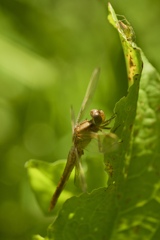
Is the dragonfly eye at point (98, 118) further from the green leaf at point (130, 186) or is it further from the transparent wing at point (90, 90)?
the green leaf at point (130, 186)

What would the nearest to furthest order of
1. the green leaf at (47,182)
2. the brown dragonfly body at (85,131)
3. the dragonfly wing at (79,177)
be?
the dragonfly wing at (79,177) → the green leaf at (47,182) → the brown dragonfly body at (85,131)

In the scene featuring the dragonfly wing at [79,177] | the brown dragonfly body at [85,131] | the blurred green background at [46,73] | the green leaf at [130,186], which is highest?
the green leaf at [130,186]

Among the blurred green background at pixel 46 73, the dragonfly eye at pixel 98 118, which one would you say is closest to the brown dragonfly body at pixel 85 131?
the dragonfly eye at pixel 98 118

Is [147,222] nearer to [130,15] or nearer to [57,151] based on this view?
[57,151]

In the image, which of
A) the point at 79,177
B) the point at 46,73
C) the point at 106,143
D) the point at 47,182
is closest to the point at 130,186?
the point at 106,143

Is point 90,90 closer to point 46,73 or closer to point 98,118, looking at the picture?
point 98,118

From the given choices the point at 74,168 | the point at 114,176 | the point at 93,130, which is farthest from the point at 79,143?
the point at 114,176
